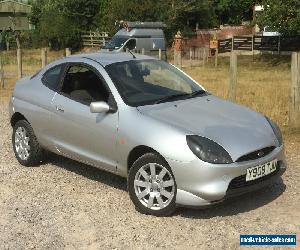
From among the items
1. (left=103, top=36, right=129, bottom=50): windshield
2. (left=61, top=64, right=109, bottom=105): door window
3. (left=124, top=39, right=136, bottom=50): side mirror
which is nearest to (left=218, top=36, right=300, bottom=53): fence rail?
(left=103, top=36, right=129, bottom=50): windshield

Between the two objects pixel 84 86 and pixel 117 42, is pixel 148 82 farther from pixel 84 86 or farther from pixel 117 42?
pixel 117 42

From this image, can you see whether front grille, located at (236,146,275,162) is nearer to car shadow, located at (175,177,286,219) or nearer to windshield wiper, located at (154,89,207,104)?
car shadow, located at (175,177,286,219)

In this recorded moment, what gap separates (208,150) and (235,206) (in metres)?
0.94

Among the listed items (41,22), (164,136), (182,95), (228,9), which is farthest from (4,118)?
(228,9)

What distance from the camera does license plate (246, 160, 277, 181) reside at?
4.90 m

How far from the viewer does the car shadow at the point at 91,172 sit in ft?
20.6

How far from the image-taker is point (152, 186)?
5.14 meters

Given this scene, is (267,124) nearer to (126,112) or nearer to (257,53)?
(126,112)

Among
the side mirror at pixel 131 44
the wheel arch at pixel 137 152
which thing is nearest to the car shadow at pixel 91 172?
the wheel arch at pixel 137 152

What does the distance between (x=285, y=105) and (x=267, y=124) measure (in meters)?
6.11

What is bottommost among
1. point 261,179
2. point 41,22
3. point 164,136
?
point 261,179

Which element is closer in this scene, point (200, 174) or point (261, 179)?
point (200, 174)

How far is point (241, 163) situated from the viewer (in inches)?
189

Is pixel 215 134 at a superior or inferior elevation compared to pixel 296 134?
superior
